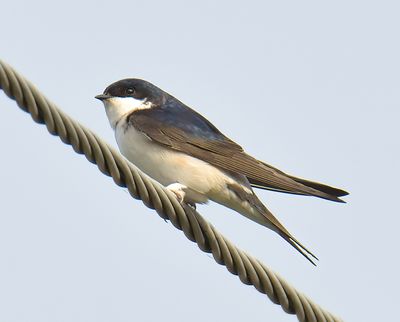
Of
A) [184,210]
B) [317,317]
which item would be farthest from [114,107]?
[317,317]

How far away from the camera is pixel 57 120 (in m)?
2.76

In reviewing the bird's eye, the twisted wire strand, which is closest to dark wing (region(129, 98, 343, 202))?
the bird's eye

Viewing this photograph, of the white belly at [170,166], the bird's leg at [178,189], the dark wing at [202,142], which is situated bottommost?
the bird's leg at [178,189]

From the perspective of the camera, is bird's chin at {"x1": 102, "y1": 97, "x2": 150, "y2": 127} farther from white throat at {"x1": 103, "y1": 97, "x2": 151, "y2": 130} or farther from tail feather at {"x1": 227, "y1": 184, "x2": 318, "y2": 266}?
tail feather at {"x1": 227, "y1": 184, "x2": 318, "y2": 266}

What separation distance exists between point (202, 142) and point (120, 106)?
1.68 ft

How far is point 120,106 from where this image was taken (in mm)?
5277

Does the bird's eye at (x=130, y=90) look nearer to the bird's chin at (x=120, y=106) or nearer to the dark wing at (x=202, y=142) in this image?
the bird's chin at (x=120, y=106)

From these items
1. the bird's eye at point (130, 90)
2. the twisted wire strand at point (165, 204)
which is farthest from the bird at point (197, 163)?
the twisted wire strand at point (165, 204)

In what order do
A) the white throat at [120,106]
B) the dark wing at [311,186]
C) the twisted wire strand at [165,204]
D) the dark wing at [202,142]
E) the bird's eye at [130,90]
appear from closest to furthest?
the twisted wire strand at [165,204], the dark wing at [311,186], the dark wing at [202,142], the white throat at [120,106], the bird's eye at [130,90]

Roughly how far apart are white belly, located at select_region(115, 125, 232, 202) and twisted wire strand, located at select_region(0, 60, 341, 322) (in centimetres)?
136

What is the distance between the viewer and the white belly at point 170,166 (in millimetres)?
4734

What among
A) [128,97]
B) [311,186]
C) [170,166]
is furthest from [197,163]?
[128,97]

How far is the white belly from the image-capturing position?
4.73 meters

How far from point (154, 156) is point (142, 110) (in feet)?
1.64
